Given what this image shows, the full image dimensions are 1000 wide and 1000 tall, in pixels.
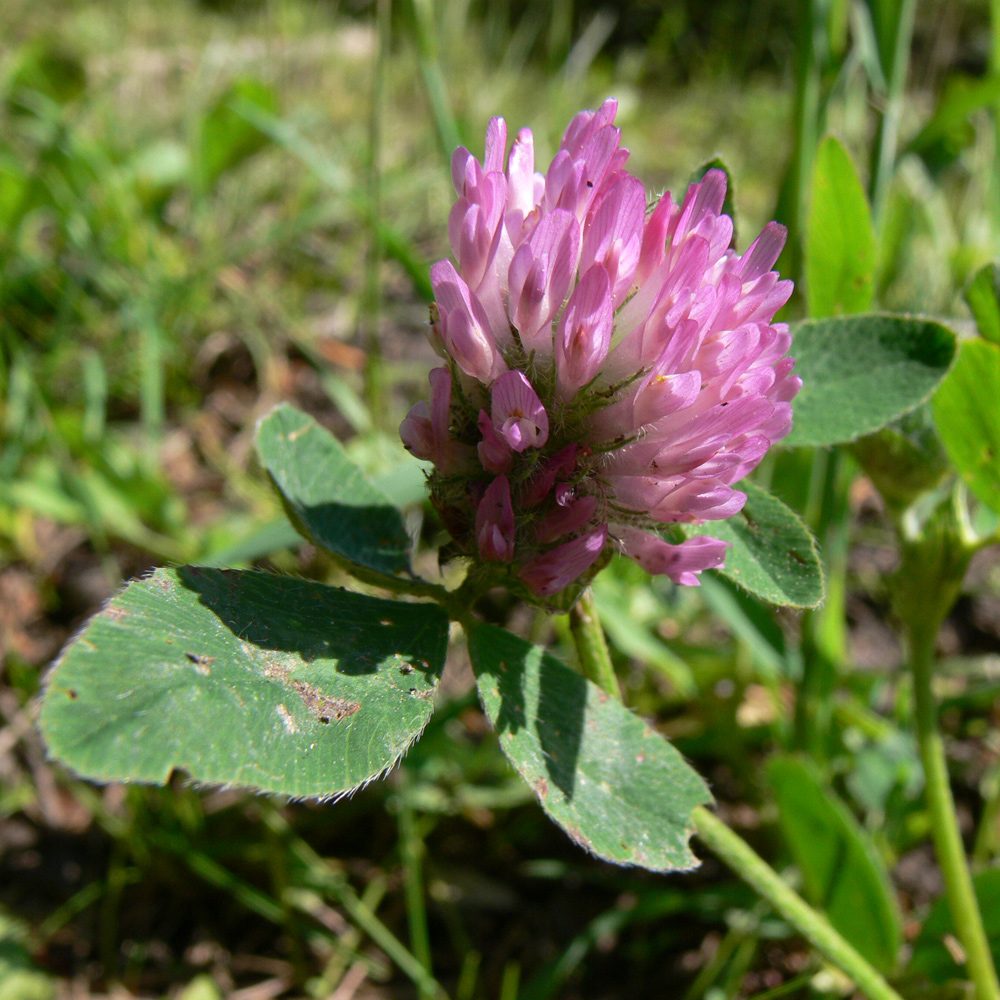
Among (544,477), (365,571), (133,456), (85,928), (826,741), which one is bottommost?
(85,928)

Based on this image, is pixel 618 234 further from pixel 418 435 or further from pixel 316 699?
pixel 316 699

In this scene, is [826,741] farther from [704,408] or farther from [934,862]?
[704,408]

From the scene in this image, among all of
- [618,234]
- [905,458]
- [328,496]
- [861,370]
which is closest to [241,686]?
[328,496]

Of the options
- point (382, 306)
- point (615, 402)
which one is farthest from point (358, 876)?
point (382, 306)

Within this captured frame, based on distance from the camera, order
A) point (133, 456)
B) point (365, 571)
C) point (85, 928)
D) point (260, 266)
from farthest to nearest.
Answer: point (260, 266)
point (133, 456)
point (85, 928)
point (365, 571)

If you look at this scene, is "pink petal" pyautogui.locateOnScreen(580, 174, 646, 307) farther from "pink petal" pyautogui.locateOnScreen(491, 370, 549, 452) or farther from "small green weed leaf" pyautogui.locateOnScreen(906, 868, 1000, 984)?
"small green weed leaf" pyautogui.locateOnScreen(906, 868, 1000, 984)

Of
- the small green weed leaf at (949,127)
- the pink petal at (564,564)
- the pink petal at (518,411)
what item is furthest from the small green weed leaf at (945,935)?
the small green weed leaf at (949,127)
